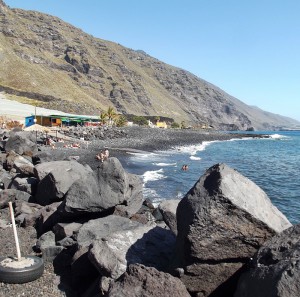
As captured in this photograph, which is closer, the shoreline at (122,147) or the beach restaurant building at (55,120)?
the shoreline at (122,147)

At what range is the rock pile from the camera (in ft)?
23.6

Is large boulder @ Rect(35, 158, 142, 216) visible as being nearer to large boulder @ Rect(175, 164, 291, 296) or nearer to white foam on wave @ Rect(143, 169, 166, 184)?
large boulder @ Rect(175, 164, 291, 296)

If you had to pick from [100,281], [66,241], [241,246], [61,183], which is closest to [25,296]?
[100,281]

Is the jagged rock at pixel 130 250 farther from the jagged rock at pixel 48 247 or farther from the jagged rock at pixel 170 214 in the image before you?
the jagged rock at pixel 48 247

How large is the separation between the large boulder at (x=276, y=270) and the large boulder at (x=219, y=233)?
805 millimetres

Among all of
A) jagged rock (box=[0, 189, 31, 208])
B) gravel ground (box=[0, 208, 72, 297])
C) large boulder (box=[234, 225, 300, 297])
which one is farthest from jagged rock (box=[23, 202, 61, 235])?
large boulder (box=[234, 225, 300, 297])

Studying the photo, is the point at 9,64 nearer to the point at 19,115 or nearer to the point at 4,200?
the point at 19,115

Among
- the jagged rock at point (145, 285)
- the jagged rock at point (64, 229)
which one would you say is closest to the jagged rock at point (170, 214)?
the jagged rock at point (64, 229)

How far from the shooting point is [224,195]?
820 cm

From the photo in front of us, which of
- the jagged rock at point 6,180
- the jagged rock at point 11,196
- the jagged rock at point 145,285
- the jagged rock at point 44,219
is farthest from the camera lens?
the jagged rock at point 6,180

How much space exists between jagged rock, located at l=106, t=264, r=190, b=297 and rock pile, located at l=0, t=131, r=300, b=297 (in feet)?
0.06

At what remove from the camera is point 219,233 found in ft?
26.7

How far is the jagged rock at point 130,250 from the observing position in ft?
29.8

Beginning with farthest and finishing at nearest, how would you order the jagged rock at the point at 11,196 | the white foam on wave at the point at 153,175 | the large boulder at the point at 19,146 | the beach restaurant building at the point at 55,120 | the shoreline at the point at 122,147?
1. the beach restaurant building at the point at 55,120
2. the shoreline at the point at 122,147
3. the large boulder at the point at 19,146
4. the white foam on wave at the point at 153,175
5. the jagged rock at the point at 11,196
